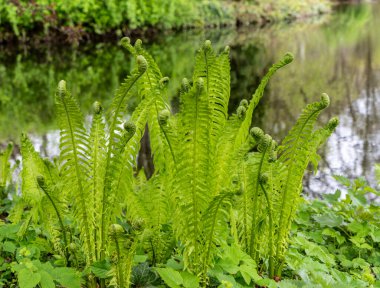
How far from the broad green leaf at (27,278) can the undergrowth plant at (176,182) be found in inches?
8.5

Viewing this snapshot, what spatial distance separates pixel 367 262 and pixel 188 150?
4.42 feet

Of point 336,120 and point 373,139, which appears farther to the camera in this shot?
point 373,139

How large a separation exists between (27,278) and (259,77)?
26.9ft

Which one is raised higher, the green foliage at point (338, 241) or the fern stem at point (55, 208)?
the fern stem at point (55, 208)

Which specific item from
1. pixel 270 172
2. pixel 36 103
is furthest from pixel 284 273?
pixel 36 103

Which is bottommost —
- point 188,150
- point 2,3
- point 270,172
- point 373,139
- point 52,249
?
point 373,139

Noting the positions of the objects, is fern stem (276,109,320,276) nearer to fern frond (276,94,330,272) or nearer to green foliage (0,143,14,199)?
fern frond (276,94,330,272)

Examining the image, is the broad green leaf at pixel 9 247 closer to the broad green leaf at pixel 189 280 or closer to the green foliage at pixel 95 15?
the broad green leaf at pixel 189 280

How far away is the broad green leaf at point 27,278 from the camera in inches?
61.5

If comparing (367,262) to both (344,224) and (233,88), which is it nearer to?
(344,224)

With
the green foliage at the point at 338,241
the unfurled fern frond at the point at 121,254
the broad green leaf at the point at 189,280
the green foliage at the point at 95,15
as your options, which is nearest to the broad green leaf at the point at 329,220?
the green foliage at the point at 338,241

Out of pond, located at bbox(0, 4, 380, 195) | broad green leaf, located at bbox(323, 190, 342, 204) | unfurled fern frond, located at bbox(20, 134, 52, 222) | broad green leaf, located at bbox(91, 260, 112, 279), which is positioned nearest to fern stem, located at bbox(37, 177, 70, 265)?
unfurled fern frond, located at bbox(20, 134, 52, 222)

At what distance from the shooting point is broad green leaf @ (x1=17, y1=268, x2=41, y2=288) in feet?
5.13

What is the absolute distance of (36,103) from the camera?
289 inches
